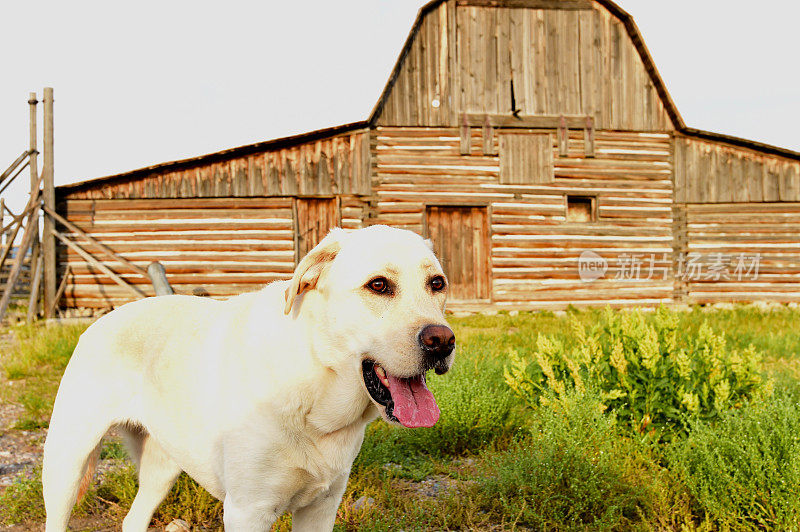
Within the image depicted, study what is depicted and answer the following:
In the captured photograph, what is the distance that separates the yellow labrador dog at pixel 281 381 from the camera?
6.32 ft

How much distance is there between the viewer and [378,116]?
44.4 feet

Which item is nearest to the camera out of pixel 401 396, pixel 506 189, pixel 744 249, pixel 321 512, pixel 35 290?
pixel 401 396

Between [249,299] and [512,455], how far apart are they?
2087 millimetres

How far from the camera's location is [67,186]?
42.1 feet

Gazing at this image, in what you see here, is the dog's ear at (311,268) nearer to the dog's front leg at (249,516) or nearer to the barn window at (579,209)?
the dog's front leg at (249,516)

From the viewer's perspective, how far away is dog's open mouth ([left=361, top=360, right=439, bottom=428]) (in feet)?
6.23

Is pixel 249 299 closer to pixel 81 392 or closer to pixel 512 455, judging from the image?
pixel 81 392

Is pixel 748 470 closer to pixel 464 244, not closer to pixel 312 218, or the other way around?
pixel 464 244

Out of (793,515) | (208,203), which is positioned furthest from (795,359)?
(208,203)

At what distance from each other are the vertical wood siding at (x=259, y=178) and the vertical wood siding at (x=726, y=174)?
835 cm

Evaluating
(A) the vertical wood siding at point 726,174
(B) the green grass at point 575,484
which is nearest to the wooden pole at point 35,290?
(B) the green grass at point 575,484

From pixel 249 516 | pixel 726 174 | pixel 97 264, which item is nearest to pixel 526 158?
pixel 726 174

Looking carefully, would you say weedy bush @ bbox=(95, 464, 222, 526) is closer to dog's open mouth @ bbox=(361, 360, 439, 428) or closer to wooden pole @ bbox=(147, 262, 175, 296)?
dog's open mouth @ bbox=(361, 360, 439, 428)

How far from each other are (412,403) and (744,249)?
15.8 metres
